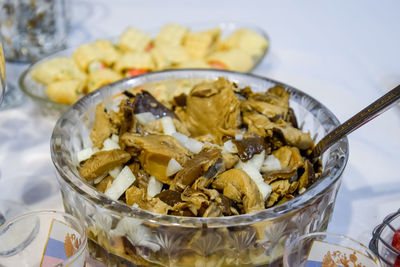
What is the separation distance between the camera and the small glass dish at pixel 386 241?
0.78 metres

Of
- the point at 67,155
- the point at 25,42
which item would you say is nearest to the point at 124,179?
the point at 67,155

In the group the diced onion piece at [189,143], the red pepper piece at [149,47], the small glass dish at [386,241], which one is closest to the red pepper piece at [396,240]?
the small glass dish at [386,241]

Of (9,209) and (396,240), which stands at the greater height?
(396,240)

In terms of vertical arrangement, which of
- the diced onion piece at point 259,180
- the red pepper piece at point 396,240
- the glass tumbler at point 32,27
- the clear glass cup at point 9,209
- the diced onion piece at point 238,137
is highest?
the diced onion piece at point 238,137

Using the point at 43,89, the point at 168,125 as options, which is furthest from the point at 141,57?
the point at 168,125

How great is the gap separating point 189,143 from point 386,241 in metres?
0.41

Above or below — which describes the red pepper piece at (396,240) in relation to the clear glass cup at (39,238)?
above

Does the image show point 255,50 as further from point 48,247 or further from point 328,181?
point 48,247

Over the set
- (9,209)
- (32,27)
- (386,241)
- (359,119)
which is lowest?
(9,209)

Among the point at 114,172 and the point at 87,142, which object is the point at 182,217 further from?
the point at 87,142

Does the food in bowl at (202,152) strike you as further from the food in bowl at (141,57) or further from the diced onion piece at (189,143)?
the food in bowl at (141,57)

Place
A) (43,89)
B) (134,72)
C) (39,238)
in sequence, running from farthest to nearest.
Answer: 1. (134,72)
2. (43,89)
3. (39,238)

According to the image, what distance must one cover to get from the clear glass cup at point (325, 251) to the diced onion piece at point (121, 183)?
31cm

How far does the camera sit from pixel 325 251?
2.47ft
